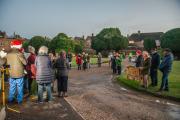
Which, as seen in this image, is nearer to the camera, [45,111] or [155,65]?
[45,111]

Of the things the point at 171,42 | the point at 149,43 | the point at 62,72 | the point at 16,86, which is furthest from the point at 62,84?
the point at 171,42

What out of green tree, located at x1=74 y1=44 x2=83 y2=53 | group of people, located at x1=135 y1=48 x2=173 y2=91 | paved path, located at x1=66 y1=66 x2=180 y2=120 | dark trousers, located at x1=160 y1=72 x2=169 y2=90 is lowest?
paved path, located at x1=66 y1=66 x2=180 y2=120

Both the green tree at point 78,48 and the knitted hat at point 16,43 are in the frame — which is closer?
the knitted hat at point 16,43

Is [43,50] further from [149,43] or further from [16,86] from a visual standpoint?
[149,43]

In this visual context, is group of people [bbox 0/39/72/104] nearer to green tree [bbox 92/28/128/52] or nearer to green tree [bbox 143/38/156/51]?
green tree [bbox 143/38/156/51]

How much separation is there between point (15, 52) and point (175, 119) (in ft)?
16.5

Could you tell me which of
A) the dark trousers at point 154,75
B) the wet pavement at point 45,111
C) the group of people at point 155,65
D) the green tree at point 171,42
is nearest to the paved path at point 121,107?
the wet pavement at point 45,111

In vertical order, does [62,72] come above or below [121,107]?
above

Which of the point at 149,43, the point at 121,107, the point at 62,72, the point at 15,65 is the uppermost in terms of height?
the point at 149,43

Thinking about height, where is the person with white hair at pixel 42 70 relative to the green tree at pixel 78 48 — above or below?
below

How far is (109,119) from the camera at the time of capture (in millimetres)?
7383

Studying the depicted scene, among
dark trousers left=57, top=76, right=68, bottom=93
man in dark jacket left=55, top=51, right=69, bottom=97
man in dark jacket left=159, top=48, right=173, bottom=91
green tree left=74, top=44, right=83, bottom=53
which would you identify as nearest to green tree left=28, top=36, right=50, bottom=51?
man in dark jacket left=55, top=51, right=69, bottom=97

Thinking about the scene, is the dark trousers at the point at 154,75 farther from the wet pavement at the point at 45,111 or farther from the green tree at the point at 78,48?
the wet pavement at the point at 45,111

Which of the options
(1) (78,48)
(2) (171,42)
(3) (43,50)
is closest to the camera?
(3) (43,50)
